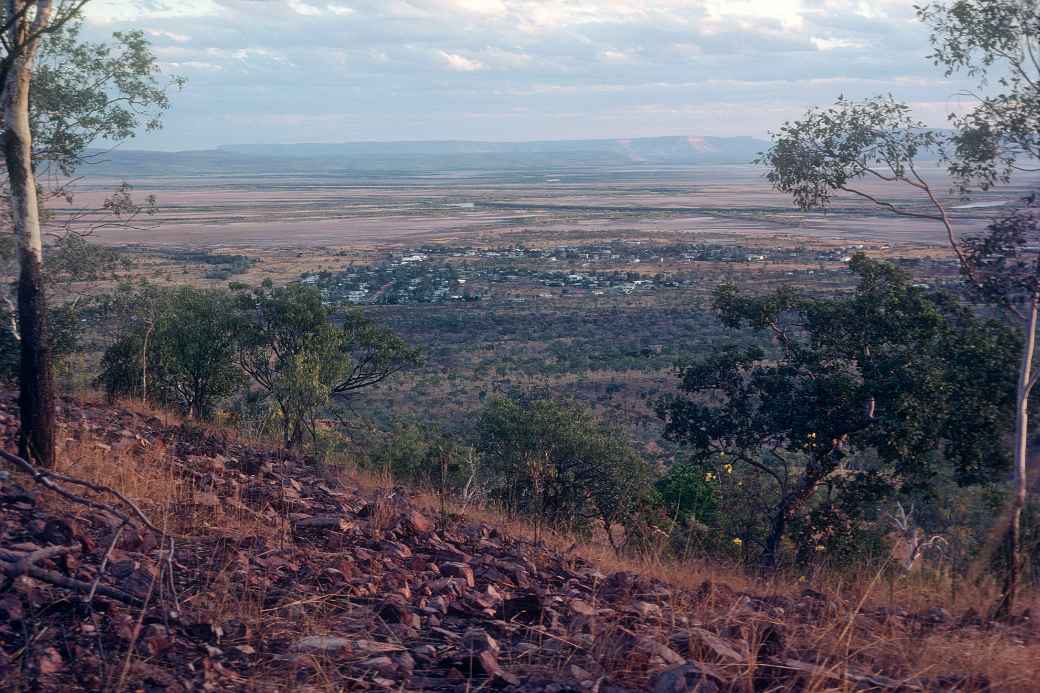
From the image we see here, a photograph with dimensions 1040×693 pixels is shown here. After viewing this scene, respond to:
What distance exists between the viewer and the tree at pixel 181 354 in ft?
42.0

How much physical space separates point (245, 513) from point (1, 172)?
7.42 m

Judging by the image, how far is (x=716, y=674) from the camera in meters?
3.40

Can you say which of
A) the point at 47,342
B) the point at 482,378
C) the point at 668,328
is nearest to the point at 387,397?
the point at 482,378

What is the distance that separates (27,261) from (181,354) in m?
6.88

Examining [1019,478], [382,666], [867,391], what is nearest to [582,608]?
[382,666]

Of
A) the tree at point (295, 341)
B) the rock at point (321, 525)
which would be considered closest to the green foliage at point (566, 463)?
the tree at point (295, 341)

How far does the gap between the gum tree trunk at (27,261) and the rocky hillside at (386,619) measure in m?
0.65

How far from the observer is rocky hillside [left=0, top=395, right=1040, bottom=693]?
3.45 meters

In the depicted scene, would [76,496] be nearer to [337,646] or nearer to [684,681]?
[337,646]

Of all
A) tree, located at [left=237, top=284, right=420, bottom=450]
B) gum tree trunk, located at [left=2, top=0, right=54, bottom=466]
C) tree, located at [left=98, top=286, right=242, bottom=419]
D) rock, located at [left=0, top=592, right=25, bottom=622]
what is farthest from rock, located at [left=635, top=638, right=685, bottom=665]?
tree, located at [left=98, top=286, right=242, bottom=419]

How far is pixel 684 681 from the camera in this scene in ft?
10.9

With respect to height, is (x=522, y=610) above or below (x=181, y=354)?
below

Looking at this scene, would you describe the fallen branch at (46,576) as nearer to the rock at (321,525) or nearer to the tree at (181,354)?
the rock at (321,525)

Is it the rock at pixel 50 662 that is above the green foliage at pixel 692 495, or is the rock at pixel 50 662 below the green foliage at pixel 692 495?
above
